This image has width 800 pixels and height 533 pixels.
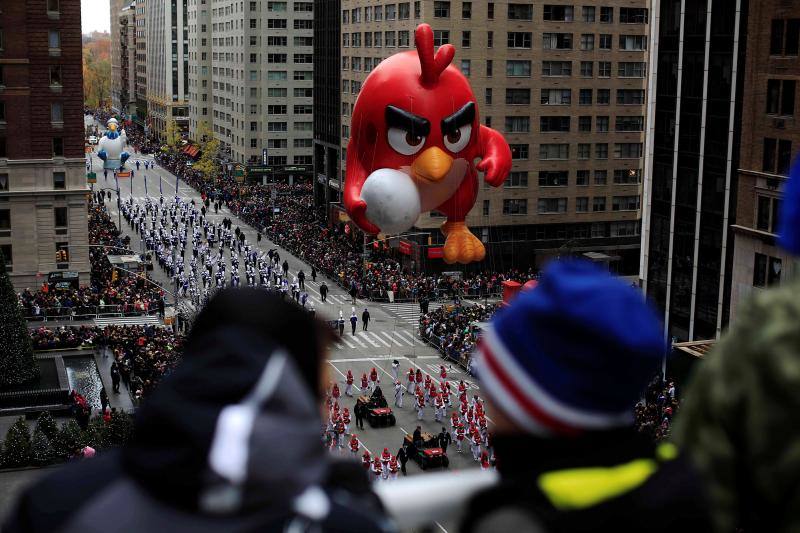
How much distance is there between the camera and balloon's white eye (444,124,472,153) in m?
29.7

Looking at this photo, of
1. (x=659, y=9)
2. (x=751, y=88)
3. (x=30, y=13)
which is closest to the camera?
(x=751, y=88)

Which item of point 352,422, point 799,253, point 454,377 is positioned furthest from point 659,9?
point 799,253

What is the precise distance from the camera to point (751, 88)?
47.3 meters

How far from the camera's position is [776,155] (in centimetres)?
4638

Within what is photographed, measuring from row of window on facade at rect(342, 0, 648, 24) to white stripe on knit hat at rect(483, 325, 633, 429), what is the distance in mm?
81666

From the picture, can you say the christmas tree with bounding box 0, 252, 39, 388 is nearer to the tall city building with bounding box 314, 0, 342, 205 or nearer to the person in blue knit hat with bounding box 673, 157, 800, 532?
the person in blue knit hat with bounding box 673, 157, 800, 532

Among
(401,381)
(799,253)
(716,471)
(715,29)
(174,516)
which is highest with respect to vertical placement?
(715,29)

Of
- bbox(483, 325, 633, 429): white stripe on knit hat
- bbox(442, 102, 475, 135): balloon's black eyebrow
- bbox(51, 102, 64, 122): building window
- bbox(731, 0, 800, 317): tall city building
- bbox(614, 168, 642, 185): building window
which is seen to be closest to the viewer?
bbox(483, 325, 633, 429): white stripe on knit hat

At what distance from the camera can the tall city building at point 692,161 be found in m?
49.8

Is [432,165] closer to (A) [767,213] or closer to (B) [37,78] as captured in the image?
(A) [767,213]

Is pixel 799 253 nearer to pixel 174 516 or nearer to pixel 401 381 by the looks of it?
pixel 174 516

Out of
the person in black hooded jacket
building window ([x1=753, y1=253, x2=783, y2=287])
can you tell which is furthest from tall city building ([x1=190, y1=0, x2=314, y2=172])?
the person in black hooded jacket

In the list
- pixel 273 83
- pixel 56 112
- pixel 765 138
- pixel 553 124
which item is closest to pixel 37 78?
pixel 56 112

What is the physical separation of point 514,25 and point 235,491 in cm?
8596
